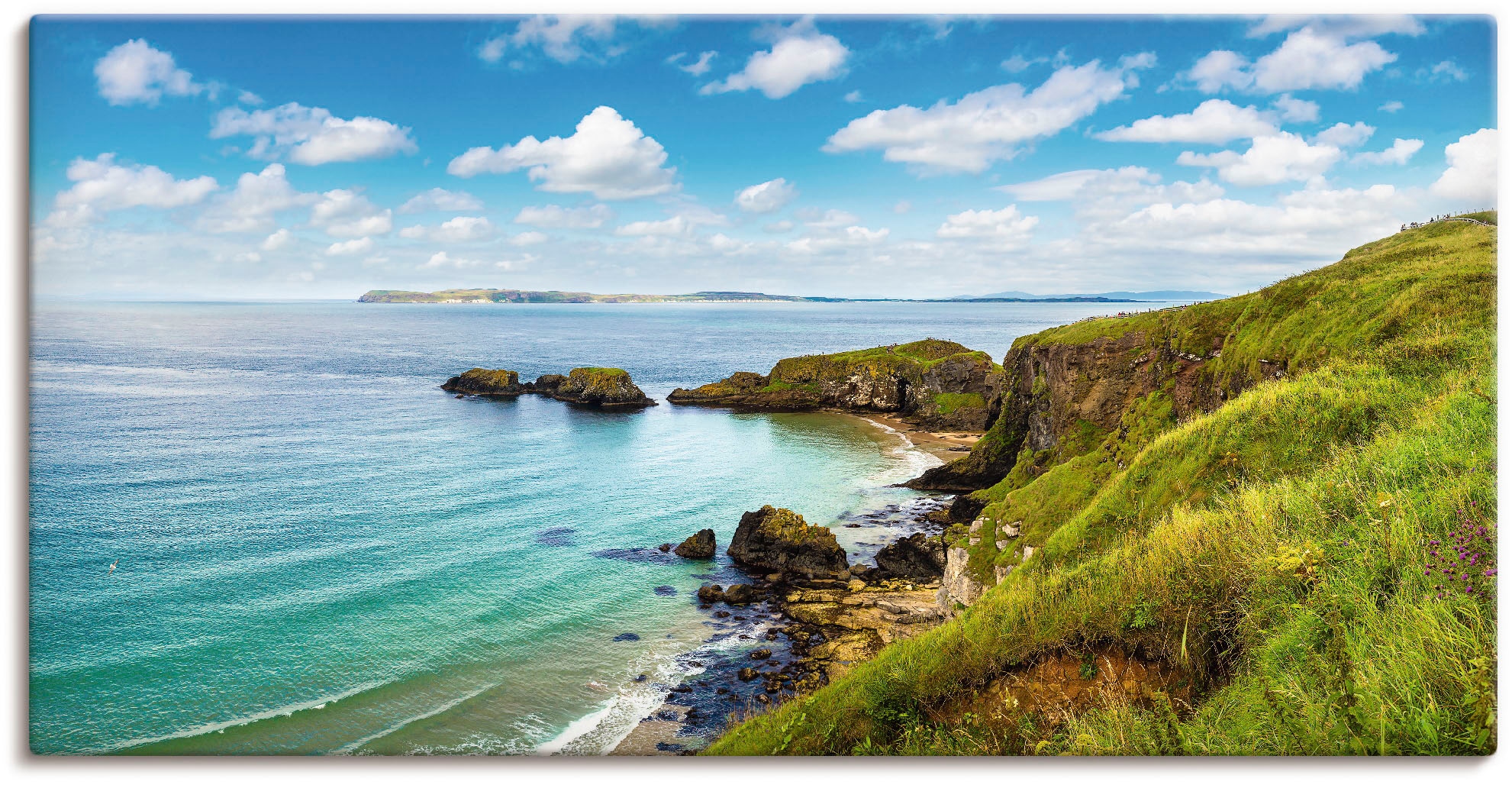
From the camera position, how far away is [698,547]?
28062 mm

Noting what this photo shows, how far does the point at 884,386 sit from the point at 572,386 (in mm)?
30928

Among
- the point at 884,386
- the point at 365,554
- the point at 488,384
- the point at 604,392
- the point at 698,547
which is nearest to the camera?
the point at 365,554

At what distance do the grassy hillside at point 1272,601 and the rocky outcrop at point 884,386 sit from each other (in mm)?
50038

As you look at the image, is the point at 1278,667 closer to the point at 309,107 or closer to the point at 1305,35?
the point at 1305,35

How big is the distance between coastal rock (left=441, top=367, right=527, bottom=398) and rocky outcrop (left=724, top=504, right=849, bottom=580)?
53.0m

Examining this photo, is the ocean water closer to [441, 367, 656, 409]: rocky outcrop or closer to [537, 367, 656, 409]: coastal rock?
[537, 367, 656, 409]: coastal rock

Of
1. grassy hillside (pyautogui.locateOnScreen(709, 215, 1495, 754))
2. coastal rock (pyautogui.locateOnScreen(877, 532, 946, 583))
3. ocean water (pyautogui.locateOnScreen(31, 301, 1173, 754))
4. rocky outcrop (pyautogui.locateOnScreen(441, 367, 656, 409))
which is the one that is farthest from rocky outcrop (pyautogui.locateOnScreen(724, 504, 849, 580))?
rocky outcrop (pyautogui.locateOnScreen(441, 367, 656, 409))

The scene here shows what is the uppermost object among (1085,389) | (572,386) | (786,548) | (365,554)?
(1085,389)

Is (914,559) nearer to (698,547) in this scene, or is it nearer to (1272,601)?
(698,547)

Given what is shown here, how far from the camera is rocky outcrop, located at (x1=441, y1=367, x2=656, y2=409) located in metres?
70.5

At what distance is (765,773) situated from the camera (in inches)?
289

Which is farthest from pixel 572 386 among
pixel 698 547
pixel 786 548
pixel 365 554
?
pixel 786 548

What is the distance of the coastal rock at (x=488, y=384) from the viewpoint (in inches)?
2970

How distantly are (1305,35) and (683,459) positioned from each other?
1579 inches
